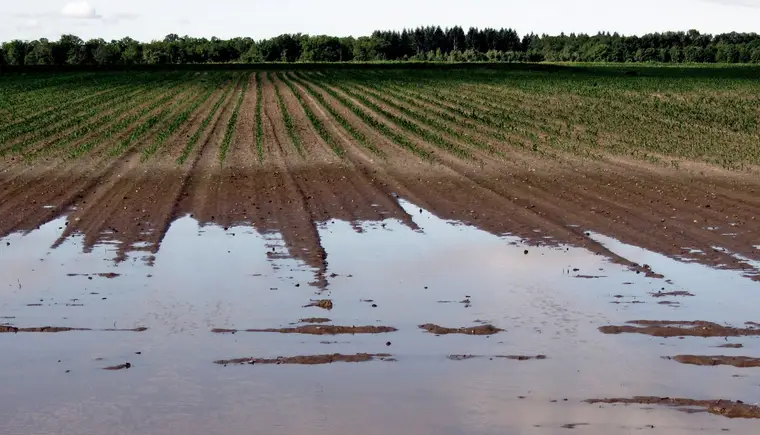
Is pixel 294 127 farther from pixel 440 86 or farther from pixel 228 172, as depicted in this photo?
pixel 440 86

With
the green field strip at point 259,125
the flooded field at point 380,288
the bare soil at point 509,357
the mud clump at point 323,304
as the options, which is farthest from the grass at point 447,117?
the bare soil at point 509,357

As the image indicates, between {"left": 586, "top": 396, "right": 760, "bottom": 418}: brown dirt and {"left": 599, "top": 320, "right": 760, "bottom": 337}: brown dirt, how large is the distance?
6.70ft

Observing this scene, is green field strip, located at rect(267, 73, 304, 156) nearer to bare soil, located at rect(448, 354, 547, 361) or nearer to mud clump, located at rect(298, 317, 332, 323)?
mud clump, located at rect(298, 317, 332, 323)

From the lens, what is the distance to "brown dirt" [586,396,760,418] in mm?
7734

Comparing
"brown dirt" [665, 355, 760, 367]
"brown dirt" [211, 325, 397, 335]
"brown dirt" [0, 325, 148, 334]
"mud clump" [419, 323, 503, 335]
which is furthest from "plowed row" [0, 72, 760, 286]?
"brown dirt" [665, 355, 760, 367]

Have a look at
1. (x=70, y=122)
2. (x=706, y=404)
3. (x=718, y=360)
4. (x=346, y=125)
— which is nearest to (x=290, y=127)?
(x=346, y=125)

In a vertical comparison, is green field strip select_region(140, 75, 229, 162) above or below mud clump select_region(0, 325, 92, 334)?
below

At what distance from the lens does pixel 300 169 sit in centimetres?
2452

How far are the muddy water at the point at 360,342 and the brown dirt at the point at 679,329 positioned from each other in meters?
0.17

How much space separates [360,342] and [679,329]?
121 inches

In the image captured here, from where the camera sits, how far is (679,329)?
10.2m

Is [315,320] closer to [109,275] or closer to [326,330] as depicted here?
[326,330]

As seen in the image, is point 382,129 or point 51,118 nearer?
point 382,129

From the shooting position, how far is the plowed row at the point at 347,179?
16.5 m
